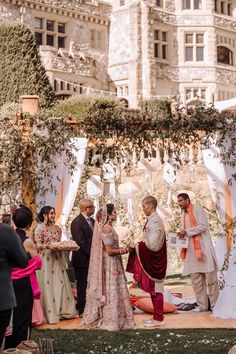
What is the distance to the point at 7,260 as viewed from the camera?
5309 millimetres

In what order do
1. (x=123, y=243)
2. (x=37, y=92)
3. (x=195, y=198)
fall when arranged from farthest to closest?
(x=37, y=92), (x=195, y=198), (x=123, y=243)

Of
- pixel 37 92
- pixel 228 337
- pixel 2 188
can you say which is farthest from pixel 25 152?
pixel 37 92

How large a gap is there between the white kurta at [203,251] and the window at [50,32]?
2429 centimetres

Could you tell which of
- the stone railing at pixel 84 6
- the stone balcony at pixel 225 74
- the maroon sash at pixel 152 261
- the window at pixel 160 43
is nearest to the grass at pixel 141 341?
the maroon sash at pixel 152 261

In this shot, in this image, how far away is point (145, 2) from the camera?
34.9 m

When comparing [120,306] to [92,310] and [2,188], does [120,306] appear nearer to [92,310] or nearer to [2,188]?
[92,310]

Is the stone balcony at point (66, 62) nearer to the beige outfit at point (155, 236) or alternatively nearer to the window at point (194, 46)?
the window at point (194, 46)

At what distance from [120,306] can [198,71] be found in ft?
94.2

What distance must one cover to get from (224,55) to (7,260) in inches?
1362

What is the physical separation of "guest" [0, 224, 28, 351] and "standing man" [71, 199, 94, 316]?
3711 mm

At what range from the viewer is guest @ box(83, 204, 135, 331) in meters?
8.25

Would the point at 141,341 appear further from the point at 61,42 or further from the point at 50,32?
the point at 61,42

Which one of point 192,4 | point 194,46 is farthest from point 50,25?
point 192,4

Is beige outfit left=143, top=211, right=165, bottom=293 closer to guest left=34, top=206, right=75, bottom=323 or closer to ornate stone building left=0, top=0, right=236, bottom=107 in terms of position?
guest left=34, top=206, right=75, bottom=323
